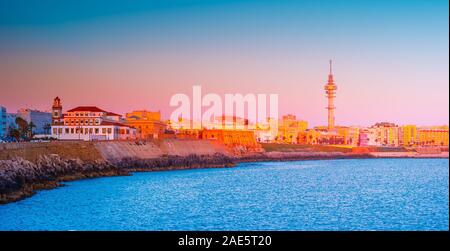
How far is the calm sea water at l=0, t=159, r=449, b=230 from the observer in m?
12.4

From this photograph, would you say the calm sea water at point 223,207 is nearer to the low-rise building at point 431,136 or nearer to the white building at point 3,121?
the white building at point 3,121

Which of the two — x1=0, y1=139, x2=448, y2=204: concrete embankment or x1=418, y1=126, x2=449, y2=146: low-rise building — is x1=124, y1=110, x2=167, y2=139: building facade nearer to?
x1=0, y1=139, x2=448, y2=204: concrete embankment

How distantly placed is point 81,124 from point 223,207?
19690 mm

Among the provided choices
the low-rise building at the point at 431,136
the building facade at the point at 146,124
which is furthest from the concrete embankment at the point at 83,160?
the low-rise building at the point at 431,136

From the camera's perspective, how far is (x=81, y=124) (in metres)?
33.2

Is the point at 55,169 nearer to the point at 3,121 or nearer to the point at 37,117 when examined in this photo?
the point at 3,121

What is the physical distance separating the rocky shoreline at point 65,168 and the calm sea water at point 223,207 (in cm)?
65

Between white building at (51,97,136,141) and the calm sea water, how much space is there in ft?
35.2

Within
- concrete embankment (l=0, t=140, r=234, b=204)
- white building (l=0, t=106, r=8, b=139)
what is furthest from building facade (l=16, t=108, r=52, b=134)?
concrete embankment (l=0, t=140, r=234, b=204)
